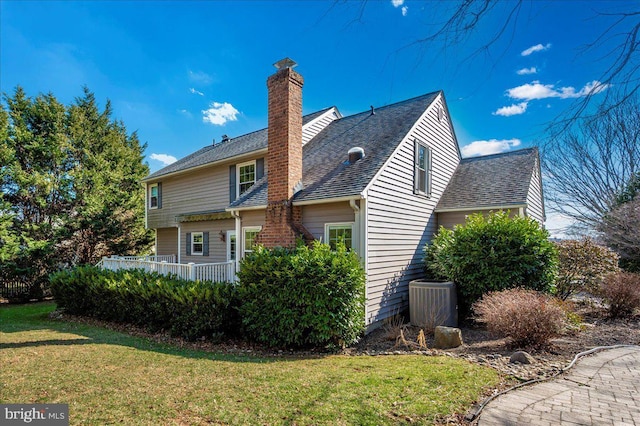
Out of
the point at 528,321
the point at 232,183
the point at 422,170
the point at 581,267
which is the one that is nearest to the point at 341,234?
the point at 422,170

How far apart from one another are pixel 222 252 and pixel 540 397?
1173 centimetres

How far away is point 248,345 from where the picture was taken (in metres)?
6.90

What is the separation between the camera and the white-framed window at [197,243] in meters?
14.3

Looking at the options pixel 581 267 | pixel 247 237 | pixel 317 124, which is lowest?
pixel 581 267

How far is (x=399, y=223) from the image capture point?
9125 millimetres

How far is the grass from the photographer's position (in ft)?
11.0

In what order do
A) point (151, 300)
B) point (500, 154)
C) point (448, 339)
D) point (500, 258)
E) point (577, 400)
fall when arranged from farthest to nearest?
point (500, 154), point (151, 300), point (500, 258), point (448, 339), point (577, 400)

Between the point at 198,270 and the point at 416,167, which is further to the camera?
the point at 416,167

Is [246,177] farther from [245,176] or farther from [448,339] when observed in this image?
[448,339]

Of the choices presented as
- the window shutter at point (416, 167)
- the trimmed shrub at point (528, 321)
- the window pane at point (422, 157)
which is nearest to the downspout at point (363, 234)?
the trimmed shrub at point (528, 321)

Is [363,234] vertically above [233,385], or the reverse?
[363,234]

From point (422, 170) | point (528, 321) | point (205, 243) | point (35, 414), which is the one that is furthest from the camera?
point (205, 243)

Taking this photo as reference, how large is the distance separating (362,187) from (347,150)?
3.18 meters

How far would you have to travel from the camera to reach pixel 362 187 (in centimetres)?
764
